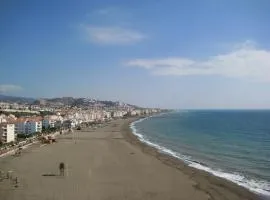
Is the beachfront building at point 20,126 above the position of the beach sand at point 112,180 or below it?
above

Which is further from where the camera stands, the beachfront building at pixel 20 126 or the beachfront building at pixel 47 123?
the beachfront building at pixel 47 123

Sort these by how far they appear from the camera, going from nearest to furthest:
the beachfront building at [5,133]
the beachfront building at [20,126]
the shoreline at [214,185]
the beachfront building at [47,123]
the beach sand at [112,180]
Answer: the beach sand at [112,180] → the shoreline at [214,185] → the beachfront building at [5,133] → the beachfront building at [20,126] → the beachfront building at [47,123]

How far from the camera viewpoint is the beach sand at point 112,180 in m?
23.9

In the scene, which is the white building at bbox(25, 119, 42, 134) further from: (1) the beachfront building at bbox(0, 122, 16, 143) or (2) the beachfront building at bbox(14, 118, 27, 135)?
(1) the beachfront building at bbox(0, 122, 16, 143)

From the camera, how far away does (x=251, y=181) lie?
28.3 meters

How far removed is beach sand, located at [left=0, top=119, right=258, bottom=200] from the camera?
23922 millimetres

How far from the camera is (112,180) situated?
28328 millimetres

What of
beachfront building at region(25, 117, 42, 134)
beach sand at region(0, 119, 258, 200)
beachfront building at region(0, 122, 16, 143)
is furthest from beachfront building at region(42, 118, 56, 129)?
beach sand at region(0, 119, 258, 200)

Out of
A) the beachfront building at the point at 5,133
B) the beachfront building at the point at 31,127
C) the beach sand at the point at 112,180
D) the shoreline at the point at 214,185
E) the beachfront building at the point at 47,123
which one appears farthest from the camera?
the beachfront building at the point at 47,123

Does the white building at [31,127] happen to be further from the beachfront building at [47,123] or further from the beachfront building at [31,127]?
the beachfront building at [47,123]

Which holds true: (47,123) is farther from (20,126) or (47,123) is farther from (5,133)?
(5,133)

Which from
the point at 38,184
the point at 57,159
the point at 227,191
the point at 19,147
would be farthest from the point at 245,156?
the point at 19,147

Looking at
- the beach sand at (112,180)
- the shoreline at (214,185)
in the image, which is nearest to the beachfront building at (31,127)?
the beach sand at (112,180)

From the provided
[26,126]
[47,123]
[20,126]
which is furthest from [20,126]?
[47,123]
